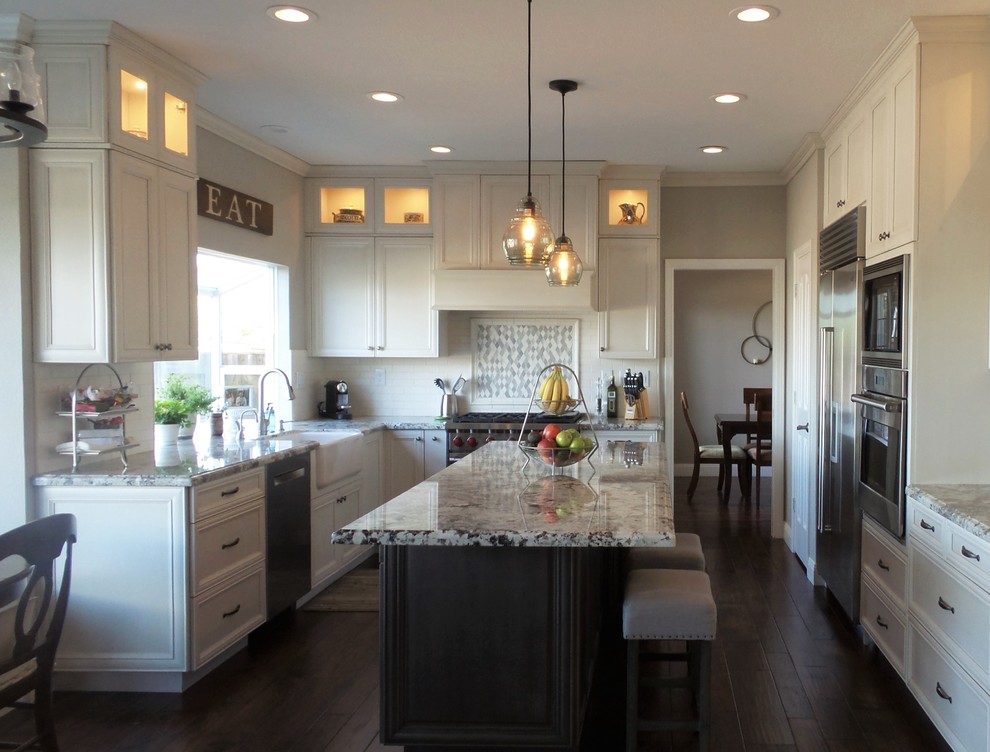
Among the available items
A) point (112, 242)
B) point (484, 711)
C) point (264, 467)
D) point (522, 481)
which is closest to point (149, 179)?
point (112, 242)

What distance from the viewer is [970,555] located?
2.65m

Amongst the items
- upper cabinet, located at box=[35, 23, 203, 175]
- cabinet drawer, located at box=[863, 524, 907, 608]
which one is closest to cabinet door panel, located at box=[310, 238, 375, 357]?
upper cabinet, located at box=[35, 23, 203, 175]

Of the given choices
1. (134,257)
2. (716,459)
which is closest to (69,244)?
(134,257)

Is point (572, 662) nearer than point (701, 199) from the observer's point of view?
Yes

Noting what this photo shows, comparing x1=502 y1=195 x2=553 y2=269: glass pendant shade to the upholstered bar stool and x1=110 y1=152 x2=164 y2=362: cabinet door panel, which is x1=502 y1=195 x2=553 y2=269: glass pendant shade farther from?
x1=110 y1=152 x2=164 y2=362: cabinet door panel

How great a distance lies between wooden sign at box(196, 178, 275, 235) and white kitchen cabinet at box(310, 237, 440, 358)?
2.31ft

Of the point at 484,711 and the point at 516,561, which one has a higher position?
the point at 516,561

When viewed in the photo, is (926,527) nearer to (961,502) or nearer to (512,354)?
(961,502)

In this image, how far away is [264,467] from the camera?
396 cm

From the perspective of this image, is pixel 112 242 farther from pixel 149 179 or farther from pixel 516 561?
pixel 516 561

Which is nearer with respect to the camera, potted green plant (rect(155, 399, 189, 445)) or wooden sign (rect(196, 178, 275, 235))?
potted green plant (rect(155, 399, 189, 445))

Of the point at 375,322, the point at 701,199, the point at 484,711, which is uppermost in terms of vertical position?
the point at 701,199

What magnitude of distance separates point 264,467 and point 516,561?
1.82m

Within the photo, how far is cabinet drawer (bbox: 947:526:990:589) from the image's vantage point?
8.29 ft
